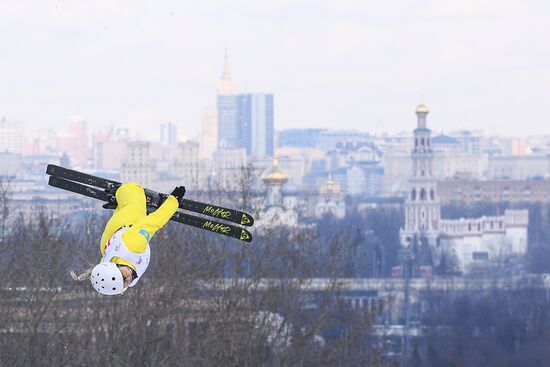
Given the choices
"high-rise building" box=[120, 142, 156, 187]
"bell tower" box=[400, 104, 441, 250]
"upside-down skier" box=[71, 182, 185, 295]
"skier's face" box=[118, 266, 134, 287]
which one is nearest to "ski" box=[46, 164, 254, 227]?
"upside-down skier" box=[71, 182, 185, 295]

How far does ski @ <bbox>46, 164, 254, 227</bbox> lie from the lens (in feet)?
39.1

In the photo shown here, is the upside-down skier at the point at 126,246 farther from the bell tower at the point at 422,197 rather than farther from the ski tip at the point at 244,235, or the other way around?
the bell tower at the point at 422,197

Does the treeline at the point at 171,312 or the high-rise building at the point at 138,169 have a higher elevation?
the high-rise building at the point at 138,169

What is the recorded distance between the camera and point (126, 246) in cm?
1172

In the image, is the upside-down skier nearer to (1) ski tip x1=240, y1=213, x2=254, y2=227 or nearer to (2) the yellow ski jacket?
(2) the yellow ski jacket

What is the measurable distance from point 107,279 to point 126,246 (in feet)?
0.58

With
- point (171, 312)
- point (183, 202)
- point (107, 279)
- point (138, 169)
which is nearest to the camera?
point (107, 279)

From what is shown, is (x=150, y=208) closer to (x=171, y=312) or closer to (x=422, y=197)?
(x=171, y=312)

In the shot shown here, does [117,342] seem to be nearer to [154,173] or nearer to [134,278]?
[134,278]

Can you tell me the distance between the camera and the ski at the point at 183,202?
469 inches

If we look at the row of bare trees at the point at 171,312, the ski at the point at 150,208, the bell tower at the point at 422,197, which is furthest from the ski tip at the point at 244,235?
the bell tower at the point at 422,197

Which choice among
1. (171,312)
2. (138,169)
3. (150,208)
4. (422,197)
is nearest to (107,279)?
(150,208)

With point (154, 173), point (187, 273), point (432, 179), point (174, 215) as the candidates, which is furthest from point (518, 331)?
point (154, 173)

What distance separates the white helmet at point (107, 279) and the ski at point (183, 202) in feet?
1.58
